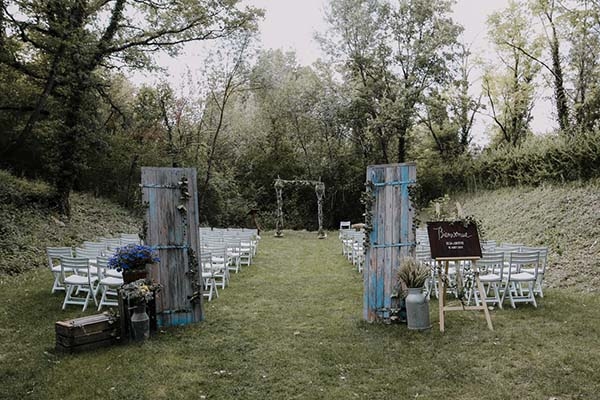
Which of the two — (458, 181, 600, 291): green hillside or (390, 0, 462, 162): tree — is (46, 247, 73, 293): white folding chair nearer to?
(458, 181, 600, 291): green hillside

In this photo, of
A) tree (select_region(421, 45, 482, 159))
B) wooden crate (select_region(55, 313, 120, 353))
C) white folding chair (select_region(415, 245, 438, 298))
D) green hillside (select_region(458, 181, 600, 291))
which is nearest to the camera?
wooden crate (select_region(55, 313, 120, 353))

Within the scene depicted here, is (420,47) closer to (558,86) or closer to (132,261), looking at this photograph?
(558,86)

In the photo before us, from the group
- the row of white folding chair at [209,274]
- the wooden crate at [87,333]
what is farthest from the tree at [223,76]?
the wooden crate at [87,333]

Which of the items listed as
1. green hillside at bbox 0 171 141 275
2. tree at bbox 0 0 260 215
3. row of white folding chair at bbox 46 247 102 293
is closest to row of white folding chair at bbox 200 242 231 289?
row of white folding chair at bbox 46 247 102 293

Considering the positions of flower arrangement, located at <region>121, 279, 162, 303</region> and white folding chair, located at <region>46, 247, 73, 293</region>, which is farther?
white folding chair, located at <region>46, 247, 73, 293</region>

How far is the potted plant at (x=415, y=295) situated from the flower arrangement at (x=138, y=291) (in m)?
3.25

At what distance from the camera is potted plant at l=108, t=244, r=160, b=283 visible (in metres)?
5.14

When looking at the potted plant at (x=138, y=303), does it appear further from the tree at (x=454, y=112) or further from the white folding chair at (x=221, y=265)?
the tree at (x=454, y=112)

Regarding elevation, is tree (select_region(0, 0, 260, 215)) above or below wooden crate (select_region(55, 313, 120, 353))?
above

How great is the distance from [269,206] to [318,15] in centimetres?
1086

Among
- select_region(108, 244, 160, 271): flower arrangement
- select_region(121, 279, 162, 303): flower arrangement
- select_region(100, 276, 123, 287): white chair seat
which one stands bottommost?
select_region(100, 276, 123, 287): white chair seat

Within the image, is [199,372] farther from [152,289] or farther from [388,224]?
[388,224]

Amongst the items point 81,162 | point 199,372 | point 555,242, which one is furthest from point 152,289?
point 81,162

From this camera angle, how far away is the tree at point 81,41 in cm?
1115
